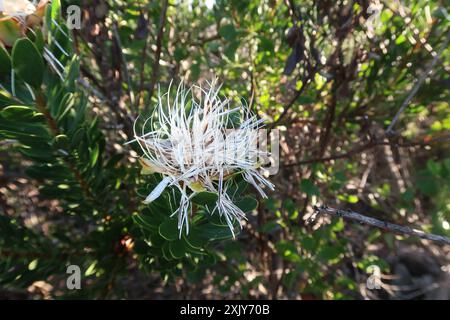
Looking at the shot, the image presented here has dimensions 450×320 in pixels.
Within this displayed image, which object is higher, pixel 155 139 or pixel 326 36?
pixel 326 36

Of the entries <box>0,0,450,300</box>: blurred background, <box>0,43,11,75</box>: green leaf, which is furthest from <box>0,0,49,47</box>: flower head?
<box>0,0,450,300</box>: blurred background

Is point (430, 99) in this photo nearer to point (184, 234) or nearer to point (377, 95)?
point (377, 95)

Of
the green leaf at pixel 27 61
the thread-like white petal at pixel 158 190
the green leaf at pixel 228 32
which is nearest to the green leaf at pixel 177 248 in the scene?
the thread-like white petal at pixel 158 190

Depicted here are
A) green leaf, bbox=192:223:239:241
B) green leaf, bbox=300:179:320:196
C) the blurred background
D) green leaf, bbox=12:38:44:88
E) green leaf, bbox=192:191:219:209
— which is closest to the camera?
green leaf, bbox=12:38:44:88

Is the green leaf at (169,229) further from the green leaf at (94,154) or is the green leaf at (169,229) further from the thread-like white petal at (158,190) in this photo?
the green leaf at (94,154)

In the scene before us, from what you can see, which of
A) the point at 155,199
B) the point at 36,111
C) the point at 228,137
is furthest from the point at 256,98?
the point at 36,111

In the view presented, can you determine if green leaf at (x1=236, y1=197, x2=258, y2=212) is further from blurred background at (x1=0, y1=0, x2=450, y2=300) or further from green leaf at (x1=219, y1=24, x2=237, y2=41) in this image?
green leaf at (x1=219, y1=24, x2=237, y2=41)
